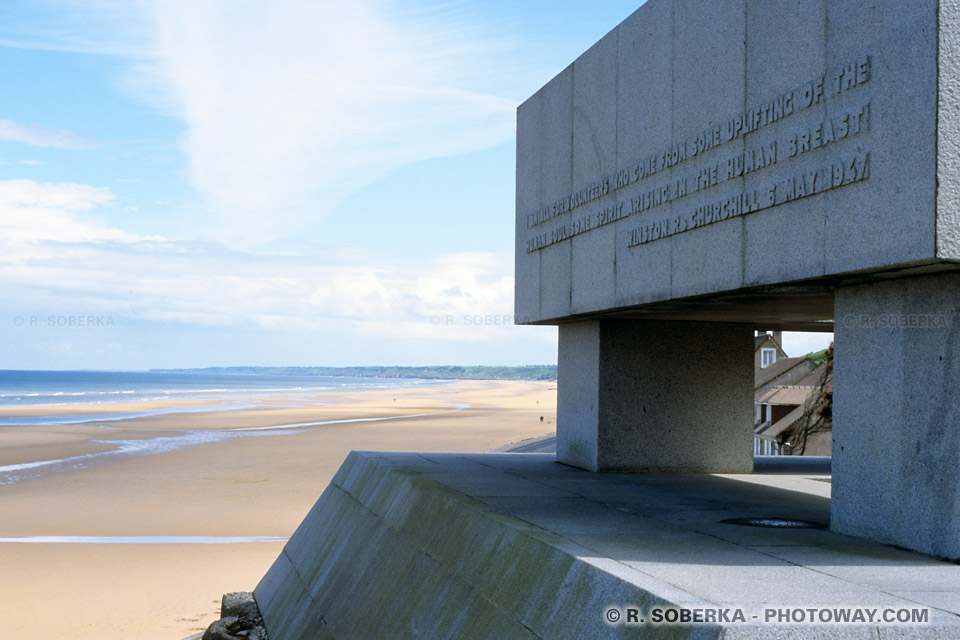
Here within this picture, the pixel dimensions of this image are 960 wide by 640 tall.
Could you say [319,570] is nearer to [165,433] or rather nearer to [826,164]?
[826,164]

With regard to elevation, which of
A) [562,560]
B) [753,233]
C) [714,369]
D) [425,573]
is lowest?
[425,573]

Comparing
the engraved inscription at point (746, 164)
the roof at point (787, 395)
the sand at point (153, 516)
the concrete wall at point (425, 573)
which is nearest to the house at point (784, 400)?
the roof at point (787, 395)

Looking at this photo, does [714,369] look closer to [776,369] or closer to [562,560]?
[562,560]

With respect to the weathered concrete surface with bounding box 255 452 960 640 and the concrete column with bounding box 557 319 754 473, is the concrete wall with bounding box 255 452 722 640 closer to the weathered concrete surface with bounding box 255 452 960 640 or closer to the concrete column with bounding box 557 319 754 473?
the weathered concrete surface with bounding box 255 452 960 640

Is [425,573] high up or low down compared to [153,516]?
up

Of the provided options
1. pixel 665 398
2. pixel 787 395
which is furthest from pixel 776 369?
pixel 665 398

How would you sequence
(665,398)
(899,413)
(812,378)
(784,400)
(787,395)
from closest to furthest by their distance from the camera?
(899,413)
(665,398)
(784,400)
(787,395)
(812,378)

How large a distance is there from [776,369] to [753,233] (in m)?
39.3

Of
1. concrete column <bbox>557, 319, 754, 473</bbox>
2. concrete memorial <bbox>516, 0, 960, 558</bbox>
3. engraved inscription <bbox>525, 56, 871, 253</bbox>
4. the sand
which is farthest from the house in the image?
engraved inscription <bbox>525, 56, 871, 253</bbox>

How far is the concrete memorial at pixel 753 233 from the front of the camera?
6543 mm

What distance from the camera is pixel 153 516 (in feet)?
72.1

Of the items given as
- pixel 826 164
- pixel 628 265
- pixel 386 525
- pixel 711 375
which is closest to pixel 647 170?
pixel 628 265

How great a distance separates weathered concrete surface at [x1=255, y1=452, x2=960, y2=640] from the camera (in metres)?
5.16

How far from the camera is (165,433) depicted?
4484 centimetres
